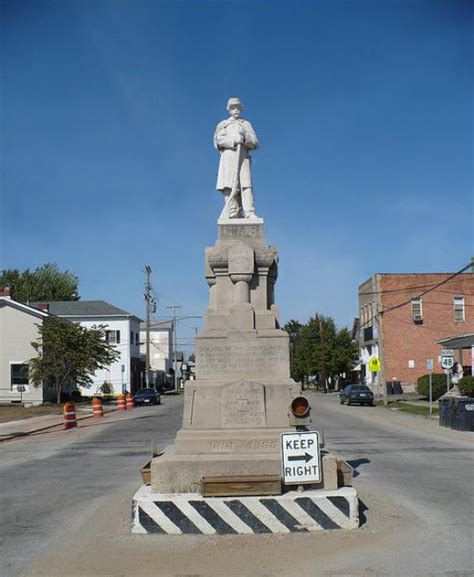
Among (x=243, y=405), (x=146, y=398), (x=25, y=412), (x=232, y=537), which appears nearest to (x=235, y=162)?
(x=243, y=405)

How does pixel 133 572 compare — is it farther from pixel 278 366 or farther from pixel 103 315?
pixel 103 315

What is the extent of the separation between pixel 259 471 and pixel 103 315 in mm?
55570

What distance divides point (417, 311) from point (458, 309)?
3209 millimetres

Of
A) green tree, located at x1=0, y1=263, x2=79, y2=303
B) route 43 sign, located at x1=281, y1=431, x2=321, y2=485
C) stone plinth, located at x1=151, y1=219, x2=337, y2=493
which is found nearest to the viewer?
route 43 sign, located at x1=281, y1=431, x2=321, y2=485

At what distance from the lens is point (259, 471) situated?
331 inches

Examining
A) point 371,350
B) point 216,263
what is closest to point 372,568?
point 216,263

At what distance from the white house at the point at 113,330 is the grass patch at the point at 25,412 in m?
19.6

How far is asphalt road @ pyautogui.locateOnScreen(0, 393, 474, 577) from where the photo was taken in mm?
6348

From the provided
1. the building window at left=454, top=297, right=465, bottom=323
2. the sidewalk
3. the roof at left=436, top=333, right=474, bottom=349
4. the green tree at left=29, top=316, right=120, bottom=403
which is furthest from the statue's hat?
the building window at left=454, top=297, right=465, bottom=323

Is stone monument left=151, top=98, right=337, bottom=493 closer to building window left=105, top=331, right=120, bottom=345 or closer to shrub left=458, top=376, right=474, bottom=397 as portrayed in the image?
shrub left=458, top=376, right=474, bottom=397

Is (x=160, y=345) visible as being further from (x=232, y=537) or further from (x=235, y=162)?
(x=232, y=537)

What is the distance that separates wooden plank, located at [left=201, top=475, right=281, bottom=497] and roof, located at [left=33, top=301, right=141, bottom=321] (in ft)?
182

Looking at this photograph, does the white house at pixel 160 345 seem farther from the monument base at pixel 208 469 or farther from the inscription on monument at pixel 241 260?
the monument base at pixel 208 469

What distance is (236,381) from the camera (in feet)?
30.8
